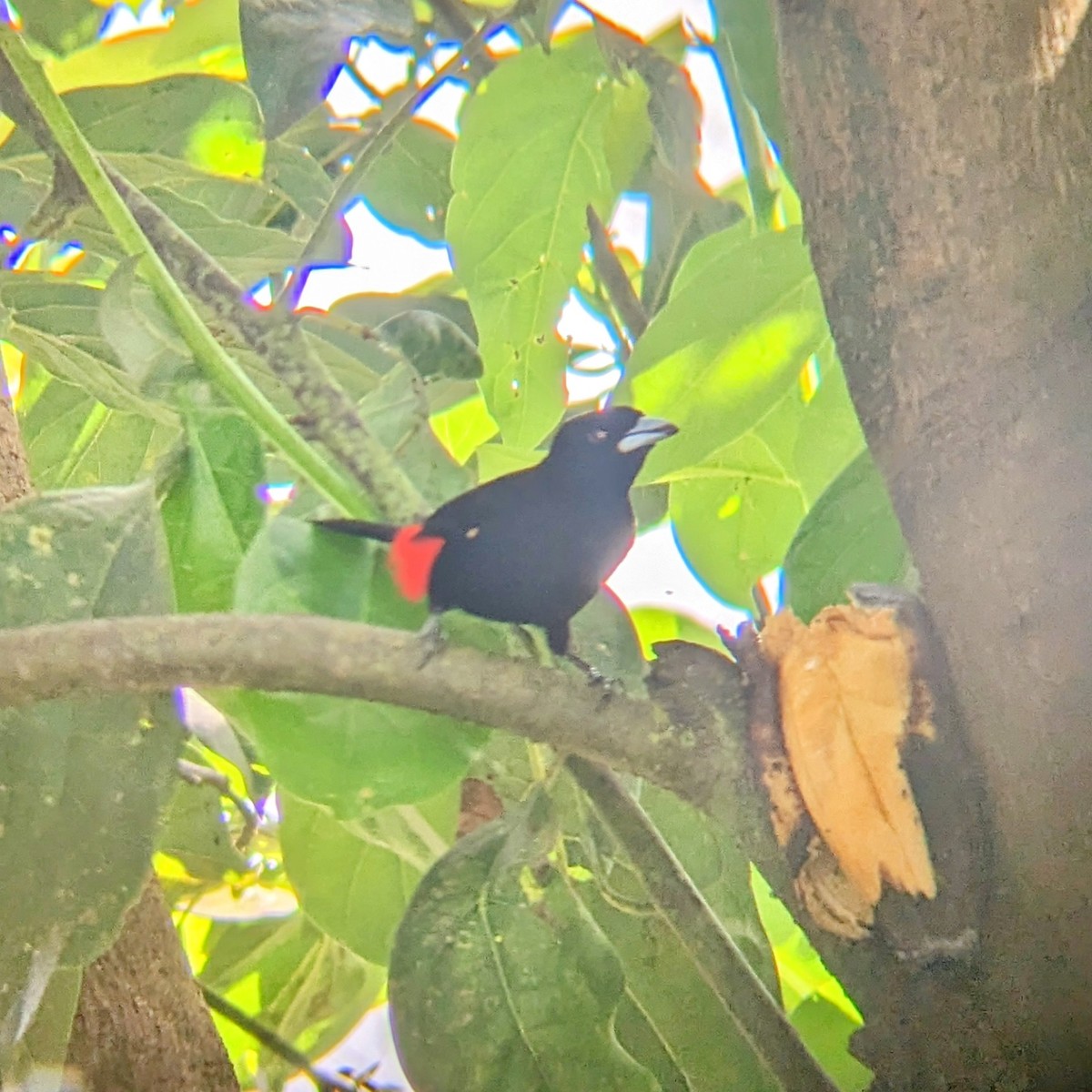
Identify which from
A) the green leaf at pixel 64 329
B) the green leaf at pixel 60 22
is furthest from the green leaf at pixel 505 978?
the green leaf at pixel 60 22

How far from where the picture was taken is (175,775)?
0.60 m

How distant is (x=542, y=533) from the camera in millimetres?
701

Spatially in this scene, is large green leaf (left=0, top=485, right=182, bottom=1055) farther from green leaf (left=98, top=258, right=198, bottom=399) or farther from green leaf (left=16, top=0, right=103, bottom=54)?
green leaf (left=16, top=0, right=103, bottom=54)

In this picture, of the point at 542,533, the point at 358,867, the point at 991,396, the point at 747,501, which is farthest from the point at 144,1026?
the point at 991,396

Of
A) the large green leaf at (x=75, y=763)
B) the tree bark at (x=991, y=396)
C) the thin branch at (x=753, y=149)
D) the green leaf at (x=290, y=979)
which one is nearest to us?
the tree bark at (x=991, y=396)

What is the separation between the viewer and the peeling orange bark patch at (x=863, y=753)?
448 mm

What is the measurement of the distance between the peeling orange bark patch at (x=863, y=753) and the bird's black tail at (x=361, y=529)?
0.26 meters

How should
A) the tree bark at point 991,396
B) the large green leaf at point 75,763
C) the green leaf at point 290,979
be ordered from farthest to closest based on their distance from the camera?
the green leaf at point 290,979
the large green leaf at point 75,763
the tree bark at point 991,396

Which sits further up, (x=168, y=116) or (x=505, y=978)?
(x=168, y=116)

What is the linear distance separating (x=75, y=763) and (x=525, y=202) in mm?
399

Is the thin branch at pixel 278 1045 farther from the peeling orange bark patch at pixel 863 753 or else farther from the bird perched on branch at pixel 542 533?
the peeling orange bark patch at pixel 863 753

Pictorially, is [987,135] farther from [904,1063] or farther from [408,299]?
[408,299]

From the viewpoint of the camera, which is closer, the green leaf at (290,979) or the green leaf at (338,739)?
the green leaf at (338,739)

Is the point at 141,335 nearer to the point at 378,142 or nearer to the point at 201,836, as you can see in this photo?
the point at 378,142
